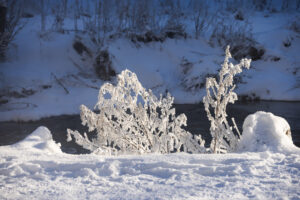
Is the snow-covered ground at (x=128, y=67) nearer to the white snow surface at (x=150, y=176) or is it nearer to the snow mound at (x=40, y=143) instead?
the snow mound at (x=40, y=143)

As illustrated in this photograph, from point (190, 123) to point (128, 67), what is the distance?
4.55 m

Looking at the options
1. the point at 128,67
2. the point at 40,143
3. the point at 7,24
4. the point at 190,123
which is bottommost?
the point at 190,123

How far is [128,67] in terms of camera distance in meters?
10.9

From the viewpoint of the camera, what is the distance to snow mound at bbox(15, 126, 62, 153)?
2475 millimetres

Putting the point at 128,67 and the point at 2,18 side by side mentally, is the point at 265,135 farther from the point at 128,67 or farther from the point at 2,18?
the point at 2,18

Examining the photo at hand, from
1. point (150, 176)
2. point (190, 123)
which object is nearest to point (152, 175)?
point (150, 176)

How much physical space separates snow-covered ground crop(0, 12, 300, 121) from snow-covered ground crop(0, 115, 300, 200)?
Result: 6.09 metres

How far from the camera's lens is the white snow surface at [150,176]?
5.44ft

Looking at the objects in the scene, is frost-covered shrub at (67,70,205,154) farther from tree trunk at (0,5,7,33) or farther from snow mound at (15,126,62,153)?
tree trunk at (0,5,7,33)

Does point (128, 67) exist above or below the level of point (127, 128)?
above

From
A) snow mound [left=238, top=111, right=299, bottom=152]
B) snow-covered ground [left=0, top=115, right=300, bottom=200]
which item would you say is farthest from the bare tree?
snow mound [left=238, top=111, right=299, bottom=152]

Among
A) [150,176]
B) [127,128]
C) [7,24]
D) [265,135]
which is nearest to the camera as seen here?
[150,176]

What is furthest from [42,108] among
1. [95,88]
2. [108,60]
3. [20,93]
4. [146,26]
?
[146,26]

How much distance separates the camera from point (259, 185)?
173 centimetres
